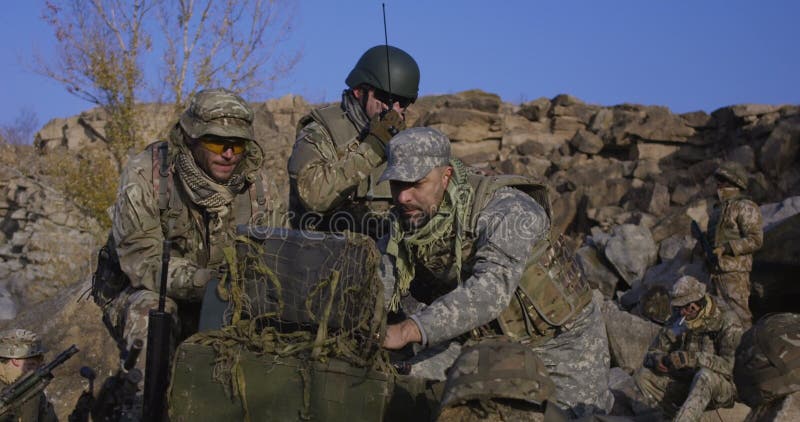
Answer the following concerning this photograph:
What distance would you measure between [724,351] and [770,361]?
4.41 m

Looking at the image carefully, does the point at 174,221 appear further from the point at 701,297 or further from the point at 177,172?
the point at 701,297

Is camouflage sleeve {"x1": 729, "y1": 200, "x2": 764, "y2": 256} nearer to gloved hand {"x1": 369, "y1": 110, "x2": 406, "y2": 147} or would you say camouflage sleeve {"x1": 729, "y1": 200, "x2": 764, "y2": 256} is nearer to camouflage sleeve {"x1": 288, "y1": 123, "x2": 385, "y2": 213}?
gloved hand {"x1": 369, "y1": 110, "x2": 406, "y2": 147}

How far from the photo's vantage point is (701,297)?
27.9ft

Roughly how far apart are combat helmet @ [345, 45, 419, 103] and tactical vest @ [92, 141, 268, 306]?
1043 millimetres

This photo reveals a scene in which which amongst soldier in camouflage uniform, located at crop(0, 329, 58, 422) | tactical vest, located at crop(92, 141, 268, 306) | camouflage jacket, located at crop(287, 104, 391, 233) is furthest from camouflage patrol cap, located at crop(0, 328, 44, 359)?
camouflage jacket, located at crop(287, 104, 391, 233)

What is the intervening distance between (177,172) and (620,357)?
714cm

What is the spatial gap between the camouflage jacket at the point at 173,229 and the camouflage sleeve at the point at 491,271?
1.60 metres

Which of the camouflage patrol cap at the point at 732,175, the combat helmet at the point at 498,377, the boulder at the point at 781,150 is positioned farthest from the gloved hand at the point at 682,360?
the boulder at the point at 781,150

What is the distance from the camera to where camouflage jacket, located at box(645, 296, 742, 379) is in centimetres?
815

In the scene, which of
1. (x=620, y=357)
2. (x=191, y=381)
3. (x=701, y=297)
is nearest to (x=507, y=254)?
(x=191, y=381)

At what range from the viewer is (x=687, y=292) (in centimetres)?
852

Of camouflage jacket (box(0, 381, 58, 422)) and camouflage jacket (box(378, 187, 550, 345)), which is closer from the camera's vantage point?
camouflage jacket (box(378, 187, 550, 345))

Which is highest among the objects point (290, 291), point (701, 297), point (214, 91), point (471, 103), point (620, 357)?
point (471, 103)

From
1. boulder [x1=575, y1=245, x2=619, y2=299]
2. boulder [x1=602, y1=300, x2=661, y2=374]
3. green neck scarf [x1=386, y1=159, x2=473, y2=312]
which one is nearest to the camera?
green neck scarf [x1=386, y1=159, x2=473, y2=312]
